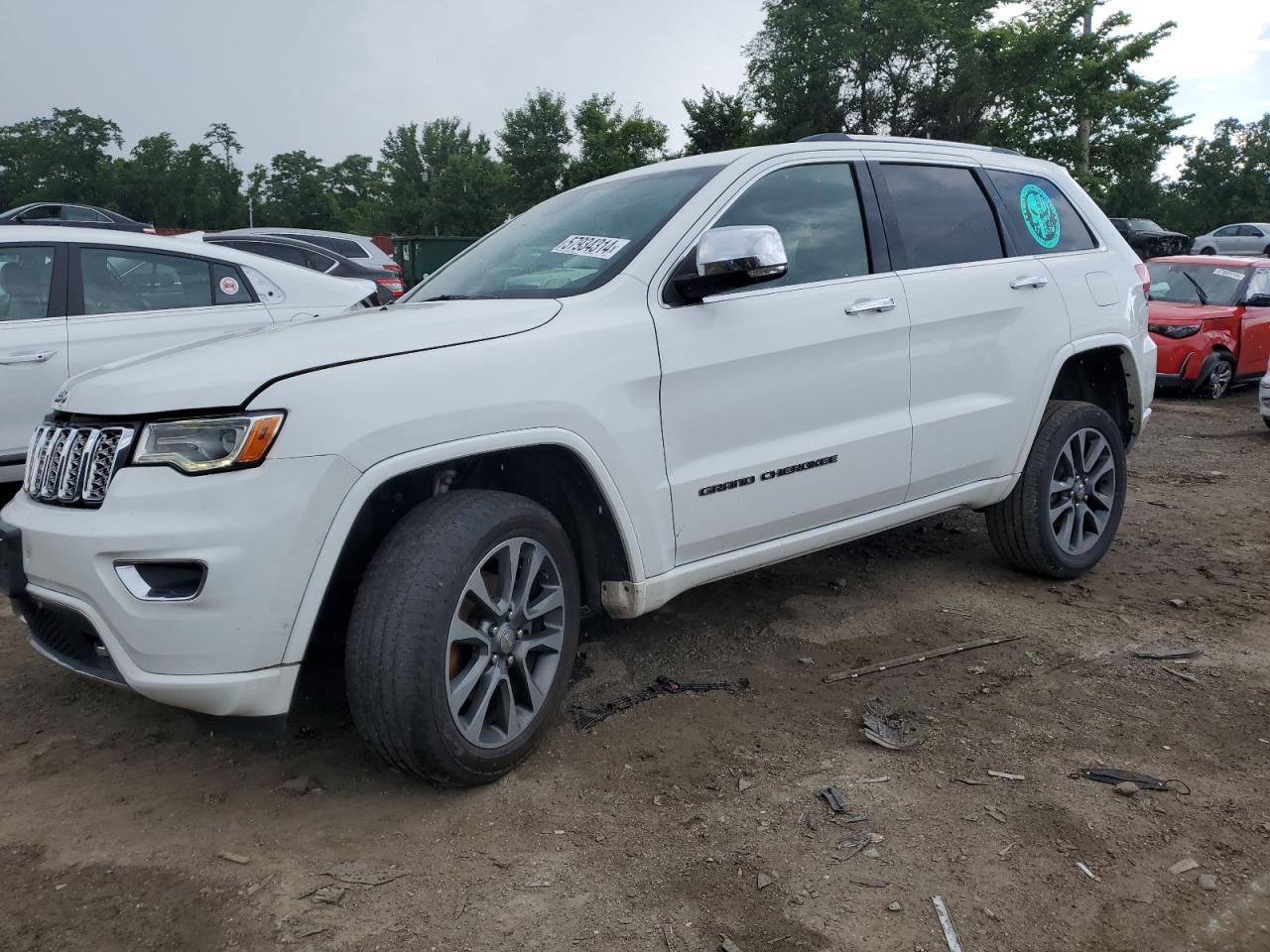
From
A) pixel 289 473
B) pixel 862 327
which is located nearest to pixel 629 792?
pixel 289 473

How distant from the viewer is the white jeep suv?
249cm

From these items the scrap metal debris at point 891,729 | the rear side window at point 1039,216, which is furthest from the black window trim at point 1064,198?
the scrap metal debris at point 891,729

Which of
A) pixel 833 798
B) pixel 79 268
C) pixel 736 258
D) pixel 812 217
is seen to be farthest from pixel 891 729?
pixel 79 268

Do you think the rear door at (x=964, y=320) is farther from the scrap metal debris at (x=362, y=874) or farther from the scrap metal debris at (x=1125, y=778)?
the scrap metal debris at (x=362, y=874)

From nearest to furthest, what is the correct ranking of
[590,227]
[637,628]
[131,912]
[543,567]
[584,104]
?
[131,912] < [543,567] < [590,227] < [637,628] < [584,104]

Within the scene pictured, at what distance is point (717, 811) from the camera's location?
9.11 ft

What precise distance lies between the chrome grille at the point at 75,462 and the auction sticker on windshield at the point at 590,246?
58.8 inches

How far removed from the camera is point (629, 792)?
114 inches

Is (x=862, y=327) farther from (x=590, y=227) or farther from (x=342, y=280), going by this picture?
(x=342, y=280)

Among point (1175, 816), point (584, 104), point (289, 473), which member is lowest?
point (1175, 816)

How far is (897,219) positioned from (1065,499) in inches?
60.0

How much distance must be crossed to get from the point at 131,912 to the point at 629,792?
125 centimetres

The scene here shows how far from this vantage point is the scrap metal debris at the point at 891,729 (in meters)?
3.15

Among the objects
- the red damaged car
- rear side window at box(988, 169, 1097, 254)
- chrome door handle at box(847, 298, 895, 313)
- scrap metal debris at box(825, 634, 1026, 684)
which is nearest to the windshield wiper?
the red damaged car
